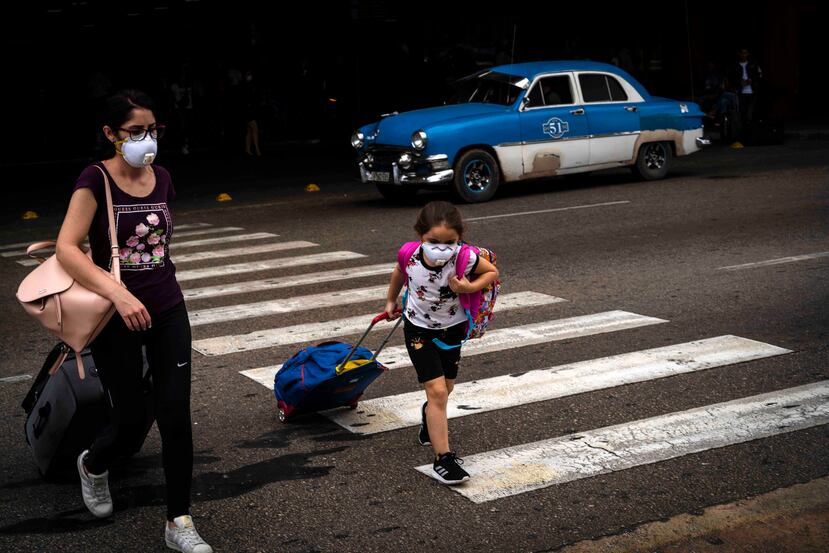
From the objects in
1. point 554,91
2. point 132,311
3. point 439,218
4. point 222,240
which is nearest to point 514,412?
point 439,218

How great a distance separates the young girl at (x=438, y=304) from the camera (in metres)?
5.11

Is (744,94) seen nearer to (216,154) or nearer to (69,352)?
(216,154)

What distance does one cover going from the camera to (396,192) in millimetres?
15734

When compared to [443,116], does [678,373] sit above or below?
below

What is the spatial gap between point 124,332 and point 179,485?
641 mm

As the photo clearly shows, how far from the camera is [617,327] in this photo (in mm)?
7906

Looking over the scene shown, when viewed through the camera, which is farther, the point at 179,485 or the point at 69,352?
the point at 69,352

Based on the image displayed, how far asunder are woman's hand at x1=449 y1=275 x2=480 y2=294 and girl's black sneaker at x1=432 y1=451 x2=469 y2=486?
74cm

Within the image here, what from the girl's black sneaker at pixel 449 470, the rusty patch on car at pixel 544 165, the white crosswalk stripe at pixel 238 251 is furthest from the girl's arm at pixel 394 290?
the rusty patch on car at pixel 544 165

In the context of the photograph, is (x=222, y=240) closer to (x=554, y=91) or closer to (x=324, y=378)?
(x=554, y=91)

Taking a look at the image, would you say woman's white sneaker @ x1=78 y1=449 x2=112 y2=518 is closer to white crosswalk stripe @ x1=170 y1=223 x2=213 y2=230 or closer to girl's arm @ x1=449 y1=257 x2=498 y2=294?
girl's arm @ x1=449 y1=257 x2=498 y2=294

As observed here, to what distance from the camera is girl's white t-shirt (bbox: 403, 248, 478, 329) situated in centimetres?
515

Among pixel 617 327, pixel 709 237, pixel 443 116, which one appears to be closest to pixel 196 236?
pixel 443 116

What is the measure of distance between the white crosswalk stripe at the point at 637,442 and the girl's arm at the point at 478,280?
88cm
